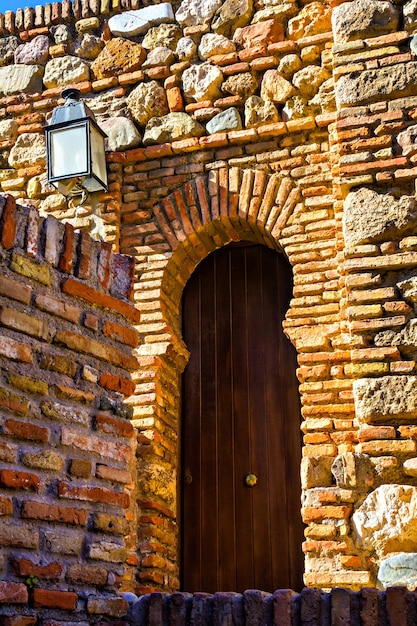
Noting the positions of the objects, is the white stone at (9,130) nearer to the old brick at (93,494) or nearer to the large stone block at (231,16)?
the large stone block at (231,16)

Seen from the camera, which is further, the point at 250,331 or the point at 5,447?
the point at 250,331

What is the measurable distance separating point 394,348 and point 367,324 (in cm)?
19

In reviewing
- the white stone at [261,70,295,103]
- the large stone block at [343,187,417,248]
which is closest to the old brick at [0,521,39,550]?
the large stone block at [343,187,417,248]

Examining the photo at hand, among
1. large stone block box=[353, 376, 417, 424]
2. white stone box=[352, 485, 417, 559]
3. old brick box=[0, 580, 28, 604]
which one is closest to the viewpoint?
old brick box=[0, 580, 28, 604]

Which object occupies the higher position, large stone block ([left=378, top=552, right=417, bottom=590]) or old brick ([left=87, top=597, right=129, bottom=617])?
large stone block ([left=378, top=552, right=417, bottom=590])

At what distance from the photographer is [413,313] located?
464cm

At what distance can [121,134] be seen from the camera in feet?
19.8

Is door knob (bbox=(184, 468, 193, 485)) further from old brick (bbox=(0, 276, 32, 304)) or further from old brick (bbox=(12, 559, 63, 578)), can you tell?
old brick (bbox=(0, 276, 32, 304))

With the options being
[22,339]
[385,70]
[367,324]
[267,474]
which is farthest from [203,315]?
[22,339]

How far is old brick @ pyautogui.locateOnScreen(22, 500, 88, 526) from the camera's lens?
2.75 metres

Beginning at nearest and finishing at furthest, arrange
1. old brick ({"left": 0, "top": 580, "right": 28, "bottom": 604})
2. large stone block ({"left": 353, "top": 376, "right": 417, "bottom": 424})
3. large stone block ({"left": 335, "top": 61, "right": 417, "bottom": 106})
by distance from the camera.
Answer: old brick ({"left": 0, "top": 580, "right": 28, "bottom": 604}) → large stone block ({"left": 353, "top": 376, "right": 417, "bottom": 424}) → large stone block ({"left": 335, "top": 61, "right": 417, "bottom": 106})

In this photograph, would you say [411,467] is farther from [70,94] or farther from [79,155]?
[70,94]

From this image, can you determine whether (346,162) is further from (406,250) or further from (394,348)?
(394,348)

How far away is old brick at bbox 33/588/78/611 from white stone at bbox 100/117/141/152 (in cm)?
377
